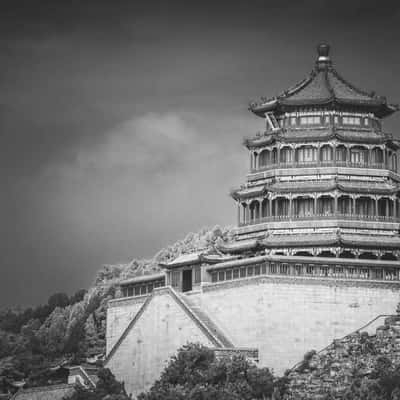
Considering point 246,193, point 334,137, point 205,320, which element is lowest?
point 205,320

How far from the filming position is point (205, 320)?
10275 cm

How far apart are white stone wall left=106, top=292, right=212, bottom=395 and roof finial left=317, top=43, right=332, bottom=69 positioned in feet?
72.2

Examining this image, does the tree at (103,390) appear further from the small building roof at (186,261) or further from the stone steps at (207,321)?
the small building roof at (186,261)

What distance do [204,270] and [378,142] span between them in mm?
16158

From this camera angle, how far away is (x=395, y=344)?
94062 mm

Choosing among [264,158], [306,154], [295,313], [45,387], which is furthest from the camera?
[264,158]

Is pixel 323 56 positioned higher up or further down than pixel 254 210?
higher up

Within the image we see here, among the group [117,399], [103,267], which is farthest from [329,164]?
[103,267]

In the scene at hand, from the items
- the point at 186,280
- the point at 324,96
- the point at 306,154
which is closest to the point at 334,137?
the point at 306,154

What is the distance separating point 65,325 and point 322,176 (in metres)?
46.2

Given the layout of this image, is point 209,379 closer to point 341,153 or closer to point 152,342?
point 152,342

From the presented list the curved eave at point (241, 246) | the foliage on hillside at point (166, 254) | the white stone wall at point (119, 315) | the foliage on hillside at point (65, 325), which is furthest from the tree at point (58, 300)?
the curved eave at point (241, 246)

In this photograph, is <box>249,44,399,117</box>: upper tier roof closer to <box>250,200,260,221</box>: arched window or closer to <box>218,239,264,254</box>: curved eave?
<box>250,200,260,221</box>: arched window

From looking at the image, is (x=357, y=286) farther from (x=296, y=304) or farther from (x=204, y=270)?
(x=204, y=270)
